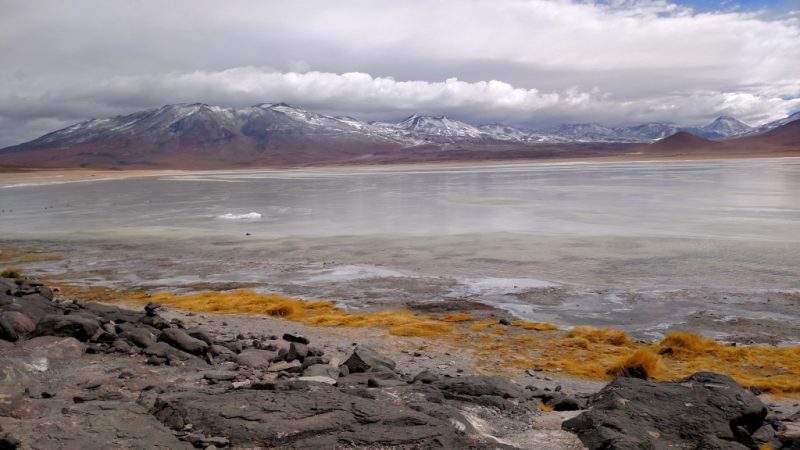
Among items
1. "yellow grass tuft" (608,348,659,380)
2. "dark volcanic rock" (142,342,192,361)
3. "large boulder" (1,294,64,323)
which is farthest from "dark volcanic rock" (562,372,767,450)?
"large boulder" (1,294,64,323)

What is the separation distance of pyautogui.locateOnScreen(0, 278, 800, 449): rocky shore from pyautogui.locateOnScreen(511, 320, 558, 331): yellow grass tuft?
9.62 ft

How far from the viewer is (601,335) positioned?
10883 mm

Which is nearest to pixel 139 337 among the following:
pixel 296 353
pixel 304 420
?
pixel 296 353

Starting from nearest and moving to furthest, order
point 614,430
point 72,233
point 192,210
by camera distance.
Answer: point 614,430
point 72,233
point 192,210

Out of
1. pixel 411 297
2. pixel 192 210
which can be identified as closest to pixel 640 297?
pixel 411 297

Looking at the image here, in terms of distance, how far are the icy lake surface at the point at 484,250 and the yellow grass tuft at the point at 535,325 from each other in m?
0.48

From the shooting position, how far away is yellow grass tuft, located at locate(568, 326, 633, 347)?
10.6m

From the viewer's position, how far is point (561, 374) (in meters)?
9.23

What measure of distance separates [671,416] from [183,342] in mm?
6412

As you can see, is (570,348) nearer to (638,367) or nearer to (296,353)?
(638,367)

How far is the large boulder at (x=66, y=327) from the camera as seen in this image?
8828 millimetres

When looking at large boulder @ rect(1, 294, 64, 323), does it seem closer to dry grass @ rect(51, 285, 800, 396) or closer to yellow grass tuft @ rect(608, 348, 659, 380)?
dry grass @ rect(51, 285, 800, 396)

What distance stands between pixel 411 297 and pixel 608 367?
571cm

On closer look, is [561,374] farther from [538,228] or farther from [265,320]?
[538,228]
